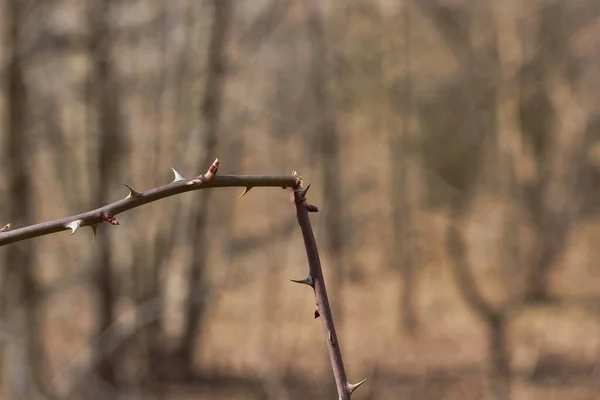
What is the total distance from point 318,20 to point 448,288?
5.20 m

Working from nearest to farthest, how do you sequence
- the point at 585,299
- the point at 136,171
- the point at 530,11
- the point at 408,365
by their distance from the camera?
the point at 136,171 → the point at 408,365 → the point at 530,11 → the point at 585,299

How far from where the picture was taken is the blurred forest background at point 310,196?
25.2 feet

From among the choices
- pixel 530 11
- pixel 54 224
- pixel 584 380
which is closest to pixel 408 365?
pixel 584 380

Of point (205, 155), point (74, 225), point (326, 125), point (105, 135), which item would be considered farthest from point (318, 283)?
point (326, 125)

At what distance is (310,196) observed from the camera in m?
13.1

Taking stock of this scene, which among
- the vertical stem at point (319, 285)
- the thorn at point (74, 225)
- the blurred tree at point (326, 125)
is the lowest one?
the vertical stem at point (319, 285)

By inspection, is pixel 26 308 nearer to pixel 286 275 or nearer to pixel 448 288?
pixel 286 275

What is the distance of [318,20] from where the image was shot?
10.3 meters

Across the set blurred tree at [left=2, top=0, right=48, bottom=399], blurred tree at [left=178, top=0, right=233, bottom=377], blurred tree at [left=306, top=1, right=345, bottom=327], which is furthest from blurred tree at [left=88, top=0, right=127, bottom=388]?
blurred tree at [left=306, top=1, right=345, bottom=327]

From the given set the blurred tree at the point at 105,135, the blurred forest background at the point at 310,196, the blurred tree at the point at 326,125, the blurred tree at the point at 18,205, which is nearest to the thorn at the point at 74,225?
the blurred forest background at the point at 310,196

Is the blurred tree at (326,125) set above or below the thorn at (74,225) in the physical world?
above

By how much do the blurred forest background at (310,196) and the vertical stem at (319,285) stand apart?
4.87m

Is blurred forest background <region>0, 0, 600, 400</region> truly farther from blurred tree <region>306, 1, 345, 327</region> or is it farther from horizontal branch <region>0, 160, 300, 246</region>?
horizontal branch <region>0, 160, 300, 246</region>

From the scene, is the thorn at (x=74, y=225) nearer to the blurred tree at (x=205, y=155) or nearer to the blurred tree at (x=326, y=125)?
the blurred tree at (x=205, y=155)
